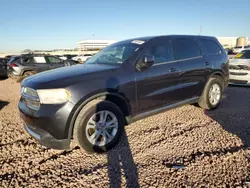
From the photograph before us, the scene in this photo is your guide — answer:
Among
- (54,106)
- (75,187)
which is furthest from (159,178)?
(54,106)

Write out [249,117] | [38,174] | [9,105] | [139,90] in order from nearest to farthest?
[38,174] < [139,90] < [249,117] < [9,105]

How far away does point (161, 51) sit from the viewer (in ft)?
12.3

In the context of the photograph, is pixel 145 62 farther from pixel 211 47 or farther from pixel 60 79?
pixel 211 47

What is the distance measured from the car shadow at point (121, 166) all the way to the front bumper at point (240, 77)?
19.3 ft

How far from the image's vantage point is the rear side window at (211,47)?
466cm

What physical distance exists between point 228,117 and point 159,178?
2761 millimetres

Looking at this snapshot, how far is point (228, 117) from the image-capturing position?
4.27 m

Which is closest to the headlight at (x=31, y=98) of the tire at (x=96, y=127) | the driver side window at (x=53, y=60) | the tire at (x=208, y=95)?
the tire at (x=96, y=127)

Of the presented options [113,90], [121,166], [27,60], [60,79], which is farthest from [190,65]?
[27,60]

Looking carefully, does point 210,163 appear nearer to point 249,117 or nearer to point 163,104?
point 163,104

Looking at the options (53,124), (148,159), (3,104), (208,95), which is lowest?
(148,159)

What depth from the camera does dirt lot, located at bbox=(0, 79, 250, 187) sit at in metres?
2.33

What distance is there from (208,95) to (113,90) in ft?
8.86

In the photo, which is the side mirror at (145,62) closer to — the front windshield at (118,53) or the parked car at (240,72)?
the front windshield at (118,53)
